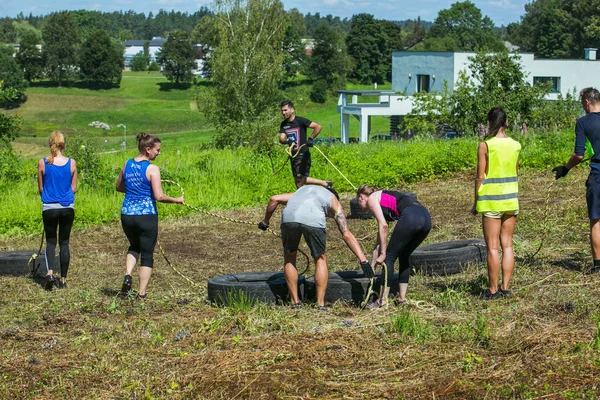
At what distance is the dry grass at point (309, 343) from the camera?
5.59 m

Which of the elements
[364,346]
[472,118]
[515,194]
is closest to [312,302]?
[364,346]

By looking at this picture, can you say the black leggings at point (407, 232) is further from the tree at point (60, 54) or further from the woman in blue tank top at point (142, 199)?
the tree at point (60, 54)

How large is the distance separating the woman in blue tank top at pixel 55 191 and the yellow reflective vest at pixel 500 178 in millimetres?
4333

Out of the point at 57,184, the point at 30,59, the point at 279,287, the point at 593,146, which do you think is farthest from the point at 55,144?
the point at 30,59

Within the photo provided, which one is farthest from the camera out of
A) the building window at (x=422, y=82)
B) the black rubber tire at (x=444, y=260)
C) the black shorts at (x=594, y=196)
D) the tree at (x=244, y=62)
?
the building window at (x=422, y=82)

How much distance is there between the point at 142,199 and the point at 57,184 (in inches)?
49.3

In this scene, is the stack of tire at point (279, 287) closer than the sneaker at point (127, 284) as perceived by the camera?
Yes

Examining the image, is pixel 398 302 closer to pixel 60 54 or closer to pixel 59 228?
pixel 59 228

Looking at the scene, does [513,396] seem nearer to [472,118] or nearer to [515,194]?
[515,194]

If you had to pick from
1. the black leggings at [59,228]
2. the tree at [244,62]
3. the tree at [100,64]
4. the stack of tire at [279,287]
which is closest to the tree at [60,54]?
the tree at [100,64]

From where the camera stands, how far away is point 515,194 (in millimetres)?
7418

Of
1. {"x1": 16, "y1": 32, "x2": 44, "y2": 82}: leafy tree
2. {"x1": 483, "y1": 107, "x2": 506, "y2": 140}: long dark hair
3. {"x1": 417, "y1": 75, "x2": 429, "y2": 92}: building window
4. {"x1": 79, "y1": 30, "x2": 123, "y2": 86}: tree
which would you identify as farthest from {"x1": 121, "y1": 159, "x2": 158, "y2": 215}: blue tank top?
{"x1": 16, "y1": 32, "x2": 44, "y2": 82}: leafy tree

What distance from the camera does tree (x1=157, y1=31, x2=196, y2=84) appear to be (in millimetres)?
96375

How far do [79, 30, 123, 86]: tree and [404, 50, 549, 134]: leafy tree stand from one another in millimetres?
74812
